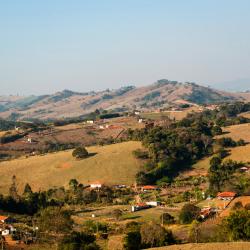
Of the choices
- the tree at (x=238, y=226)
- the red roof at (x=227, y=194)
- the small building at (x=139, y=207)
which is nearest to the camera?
the tree at (x=238, y=226)

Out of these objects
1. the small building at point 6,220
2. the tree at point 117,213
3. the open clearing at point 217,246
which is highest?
the open clearing at point 217,246

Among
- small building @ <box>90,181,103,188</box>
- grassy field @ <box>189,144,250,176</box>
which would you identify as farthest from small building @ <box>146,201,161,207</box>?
grassy field @ <box>189,144,250,176</box>

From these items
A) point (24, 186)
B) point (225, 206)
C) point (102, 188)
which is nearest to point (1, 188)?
point (24, 186)

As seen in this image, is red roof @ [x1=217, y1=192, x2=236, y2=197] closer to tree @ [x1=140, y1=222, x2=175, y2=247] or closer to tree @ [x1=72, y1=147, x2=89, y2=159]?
tree @ [x1=140, y1=222, x2=175, y2=247]

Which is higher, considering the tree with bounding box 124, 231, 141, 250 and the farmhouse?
the tree with bounding box 124, 231, 141, 250

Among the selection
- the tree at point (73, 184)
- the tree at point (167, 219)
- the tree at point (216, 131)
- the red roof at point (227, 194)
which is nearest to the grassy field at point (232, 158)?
the tree at point (216, 131)

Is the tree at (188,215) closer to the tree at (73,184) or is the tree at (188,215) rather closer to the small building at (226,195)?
the small building at (226,195)
